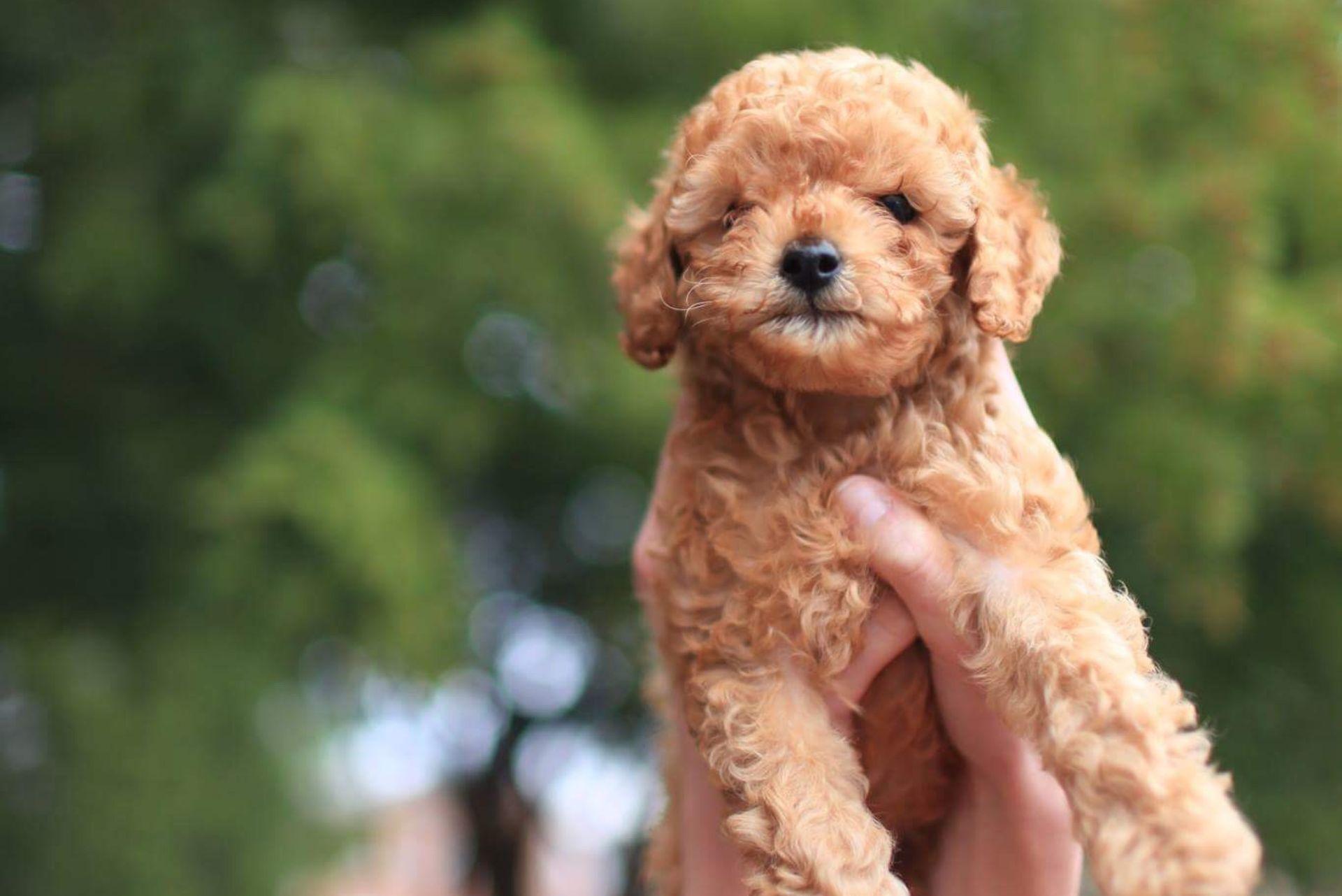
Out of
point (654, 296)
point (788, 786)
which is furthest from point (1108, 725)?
point (654, 296)

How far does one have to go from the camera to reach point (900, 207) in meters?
2.84

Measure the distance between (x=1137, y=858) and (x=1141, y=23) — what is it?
221 inches

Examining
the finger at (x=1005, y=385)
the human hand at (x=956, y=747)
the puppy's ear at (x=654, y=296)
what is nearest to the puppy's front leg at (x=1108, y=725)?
the human hand at (x=956, y=747)

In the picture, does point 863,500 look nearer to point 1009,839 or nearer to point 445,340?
point 1009,839

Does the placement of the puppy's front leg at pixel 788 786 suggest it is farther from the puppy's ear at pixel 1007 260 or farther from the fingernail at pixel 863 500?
the puppy's ear at pixel 1007 260

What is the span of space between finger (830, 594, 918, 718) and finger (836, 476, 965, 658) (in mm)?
29

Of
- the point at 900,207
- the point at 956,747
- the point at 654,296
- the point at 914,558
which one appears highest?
the point at 900,207

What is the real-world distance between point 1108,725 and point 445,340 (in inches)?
193

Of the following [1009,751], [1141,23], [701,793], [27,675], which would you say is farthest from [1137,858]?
[27,675]

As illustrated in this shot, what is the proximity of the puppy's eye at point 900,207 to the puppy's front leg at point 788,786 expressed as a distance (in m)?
1.03

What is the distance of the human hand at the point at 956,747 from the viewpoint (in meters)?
2.81

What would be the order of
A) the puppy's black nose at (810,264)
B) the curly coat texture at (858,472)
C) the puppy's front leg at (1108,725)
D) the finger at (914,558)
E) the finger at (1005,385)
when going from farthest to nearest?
the finger at (1005,385) < the finger at (914,558) < the puppy's black nose at (810,264) < the curly coat texture at (858,472) < the puppy's front leg at (1108,725)

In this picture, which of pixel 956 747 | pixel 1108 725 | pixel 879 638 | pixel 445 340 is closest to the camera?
pixel 1108 725

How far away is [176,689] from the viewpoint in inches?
314
